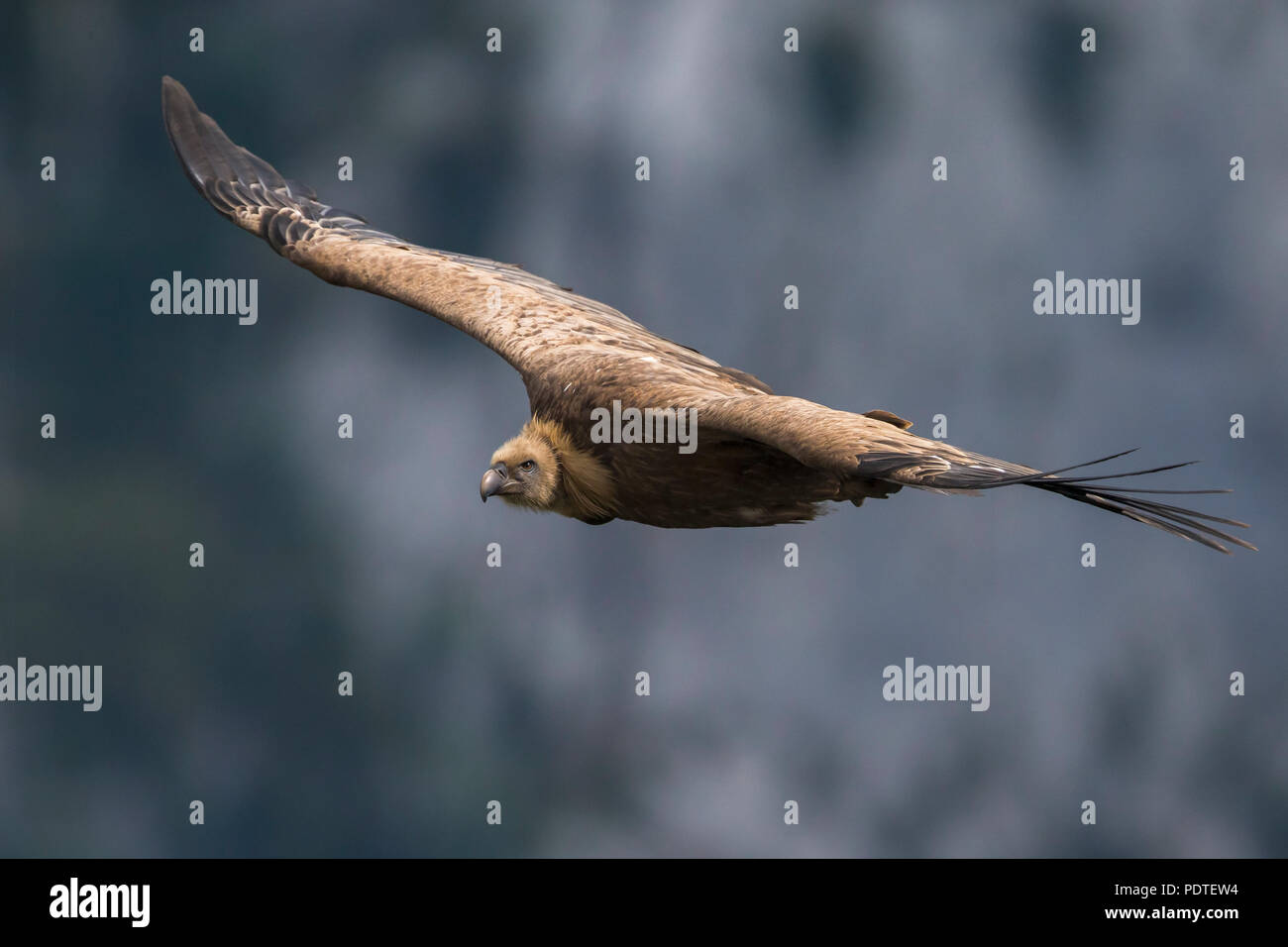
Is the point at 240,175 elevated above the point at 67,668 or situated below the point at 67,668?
above

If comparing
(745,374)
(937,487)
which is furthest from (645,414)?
(937,487)

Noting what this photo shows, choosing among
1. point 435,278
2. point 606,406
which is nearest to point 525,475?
point 606,406

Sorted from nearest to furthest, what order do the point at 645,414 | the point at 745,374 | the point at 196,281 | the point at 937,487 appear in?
the point at 937,487, the point at 645,414, the point at 745,374, the point at 196,281

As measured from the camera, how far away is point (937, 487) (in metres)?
8.19

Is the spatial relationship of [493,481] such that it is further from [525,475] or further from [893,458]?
[893,458]

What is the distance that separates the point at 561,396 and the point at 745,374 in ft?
5.05

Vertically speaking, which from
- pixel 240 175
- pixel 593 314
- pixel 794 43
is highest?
pixel 794 43

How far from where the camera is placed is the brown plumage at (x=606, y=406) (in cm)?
855

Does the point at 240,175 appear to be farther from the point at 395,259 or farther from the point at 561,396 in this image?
the point at 561,396

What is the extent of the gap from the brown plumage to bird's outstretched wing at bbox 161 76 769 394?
2 cm

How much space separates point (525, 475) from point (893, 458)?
303 centimetres

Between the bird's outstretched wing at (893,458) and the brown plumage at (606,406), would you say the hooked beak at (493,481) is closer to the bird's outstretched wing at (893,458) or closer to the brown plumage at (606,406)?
the brown plumage at (606,406)

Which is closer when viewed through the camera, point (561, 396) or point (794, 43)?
point (561, 396)

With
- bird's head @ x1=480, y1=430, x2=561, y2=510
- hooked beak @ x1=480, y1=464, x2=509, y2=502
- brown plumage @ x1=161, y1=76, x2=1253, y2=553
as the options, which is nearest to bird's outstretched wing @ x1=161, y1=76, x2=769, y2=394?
brown plumage @ x1=161, y1=76, x2=1253, y2=553
